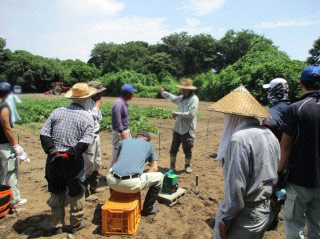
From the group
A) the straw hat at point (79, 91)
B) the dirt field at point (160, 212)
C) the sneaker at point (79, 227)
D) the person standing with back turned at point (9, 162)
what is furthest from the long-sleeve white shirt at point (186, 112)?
the person standing with back turned at point (9, 162)

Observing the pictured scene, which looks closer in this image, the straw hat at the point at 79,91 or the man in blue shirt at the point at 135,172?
the straw hat at the point at 79,91

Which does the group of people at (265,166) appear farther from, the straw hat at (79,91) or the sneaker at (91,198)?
the sneaker at (91,198)

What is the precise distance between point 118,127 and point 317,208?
3.04 metres

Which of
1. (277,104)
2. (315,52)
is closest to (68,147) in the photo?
(277,104)

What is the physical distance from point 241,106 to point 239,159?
46cm

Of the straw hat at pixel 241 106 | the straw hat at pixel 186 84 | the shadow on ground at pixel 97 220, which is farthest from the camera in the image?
the shadow on ground at pixel 97 220

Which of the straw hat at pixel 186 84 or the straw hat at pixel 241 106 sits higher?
the straw hat at pixel 186 84

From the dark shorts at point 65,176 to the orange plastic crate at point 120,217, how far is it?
0.44 m

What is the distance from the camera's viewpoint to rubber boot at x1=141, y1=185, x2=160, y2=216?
3.68m

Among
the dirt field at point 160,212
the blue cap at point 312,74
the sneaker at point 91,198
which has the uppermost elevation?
the blue cap at point 312,74

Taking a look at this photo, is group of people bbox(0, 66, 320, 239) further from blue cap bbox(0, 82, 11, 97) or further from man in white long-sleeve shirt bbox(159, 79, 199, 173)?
man in white long-sleeve shirt bbox(159, 79, 199, 173)

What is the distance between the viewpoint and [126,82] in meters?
3.17

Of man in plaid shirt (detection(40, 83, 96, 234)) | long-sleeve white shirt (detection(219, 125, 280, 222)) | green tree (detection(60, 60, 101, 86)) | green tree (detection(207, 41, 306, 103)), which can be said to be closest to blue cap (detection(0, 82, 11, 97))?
green tree (detection(60, 60, 101, 86))

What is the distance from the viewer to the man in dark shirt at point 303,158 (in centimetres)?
235
